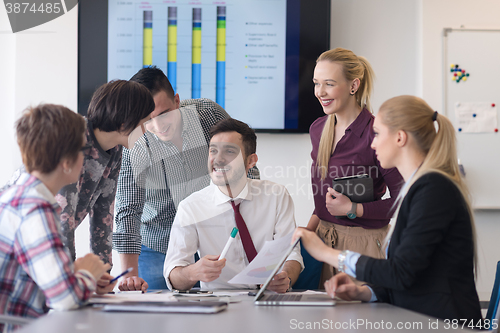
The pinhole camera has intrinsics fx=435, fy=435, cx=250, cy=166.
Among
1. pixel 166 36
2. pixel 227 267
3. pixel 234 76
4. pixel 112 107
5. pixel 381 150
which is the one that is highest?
pixel 166 36

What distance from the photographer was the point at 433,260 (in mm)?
1114

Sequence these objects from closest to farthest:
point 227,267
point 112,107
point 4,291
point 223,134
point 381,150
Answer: point 4,291
point 381,150
point 112,107
point 227,267
point 223,134

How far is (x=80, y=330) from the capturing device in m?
0.84

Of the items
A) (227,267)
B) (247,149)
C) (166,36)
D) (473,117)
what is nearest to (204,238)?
(227,267)

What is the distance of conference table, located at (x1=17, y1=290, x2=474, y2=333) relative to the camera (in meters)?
0.86

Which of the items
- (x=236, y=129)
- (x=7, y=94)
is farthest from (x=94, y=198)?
(x=7, y=94)

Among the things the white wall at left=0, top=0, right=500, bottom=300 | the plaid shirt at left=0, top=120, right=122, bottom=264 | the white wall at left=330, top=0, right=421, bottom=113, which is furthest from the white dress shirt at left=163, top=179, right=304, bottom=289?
the white wall at left=330, top=0, right=421, bottom=113

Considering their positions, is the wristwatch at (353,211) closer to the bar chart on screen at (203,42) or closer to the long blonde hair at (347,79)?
the long blonde hair at (347,79)

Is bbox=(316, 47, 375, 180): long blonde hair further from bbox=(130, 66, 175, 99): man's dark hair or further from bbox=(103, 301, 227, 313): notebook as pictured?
bbox=(103, 301, 227, 313): notebook

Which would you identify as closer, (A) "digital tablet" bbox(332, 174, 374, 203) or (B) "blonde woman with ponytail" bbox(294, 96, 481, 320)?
(B) "blonde woman with ponytail" bbox(294, 96, 481, 320)

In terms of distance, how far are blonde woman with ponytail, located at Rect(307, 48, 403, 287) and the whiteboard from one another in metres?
1.15

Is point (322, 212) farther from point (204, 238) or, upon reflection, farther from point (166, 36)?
point (166, 36)

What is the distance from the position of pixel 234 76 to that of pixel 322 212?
48.0 inches

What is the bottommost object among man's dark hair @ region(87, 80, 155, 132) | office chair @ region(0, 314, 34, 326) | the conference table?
office chair @ region(0, 314, 34, 326)
